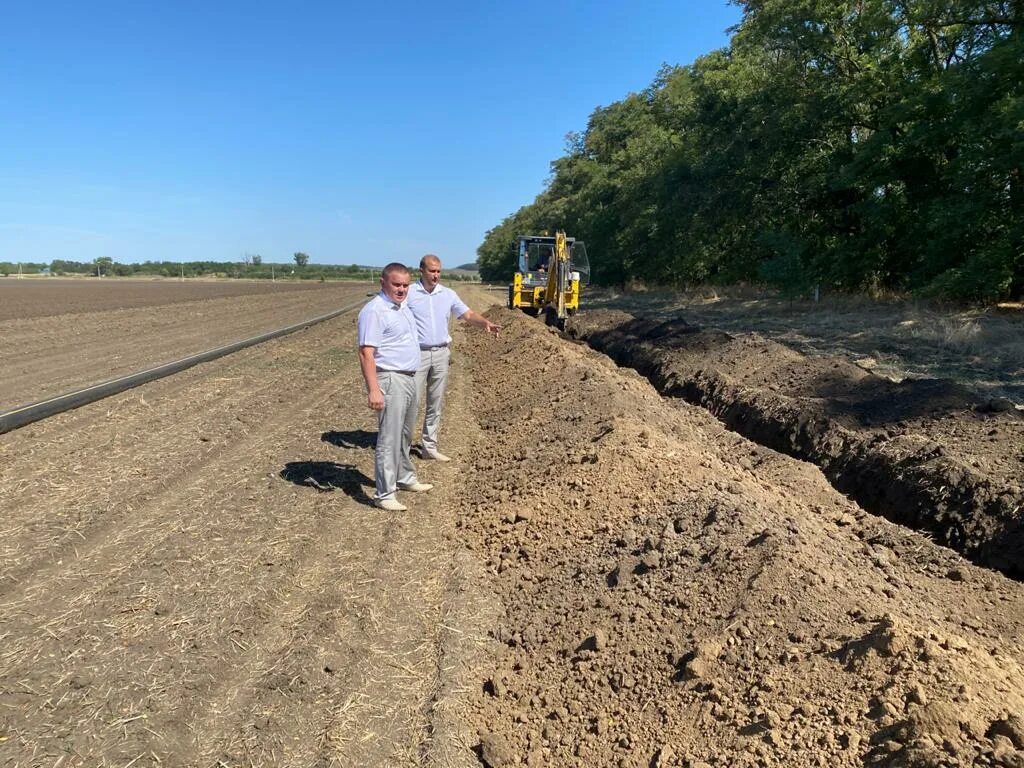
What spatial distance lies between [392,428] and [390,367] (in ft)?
1.51

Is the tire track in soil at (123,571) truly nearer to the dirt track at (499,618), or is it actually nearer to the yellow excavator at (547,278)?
the dirt track at (499,618)

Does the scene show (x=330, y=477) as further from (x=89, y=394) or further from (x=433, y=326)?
(x=89, y=394)

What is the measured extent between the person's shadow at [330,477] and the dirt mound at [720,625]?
1.05 m

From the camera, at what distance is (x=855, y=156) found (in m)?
17.8

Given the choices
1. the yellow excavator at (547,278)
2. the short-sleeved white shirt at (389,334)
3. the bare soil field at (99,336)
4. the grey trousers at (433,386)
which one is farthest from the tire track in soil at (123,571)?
the yellow excavator at (547,278)

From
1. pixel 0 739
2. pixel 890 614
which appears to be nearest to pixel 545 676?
pixel 890 614

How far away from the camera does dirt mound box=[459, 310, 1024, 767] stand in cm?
244

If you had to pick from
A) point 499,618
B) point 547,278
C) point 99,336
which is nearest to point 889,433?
point 499,618

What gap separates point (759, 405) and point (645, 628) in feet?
17.5

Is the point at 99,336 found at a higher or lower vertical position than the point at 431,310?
lower

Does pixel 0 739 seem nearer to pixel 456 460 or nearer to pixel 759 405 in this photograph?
pixel 456 460

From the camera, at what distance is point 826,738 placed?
239cm

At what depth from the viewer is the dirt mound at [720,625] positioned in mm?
2436

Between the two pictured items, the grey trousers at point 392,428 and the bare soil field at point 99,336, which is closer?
the grey trousers at point 392,428
